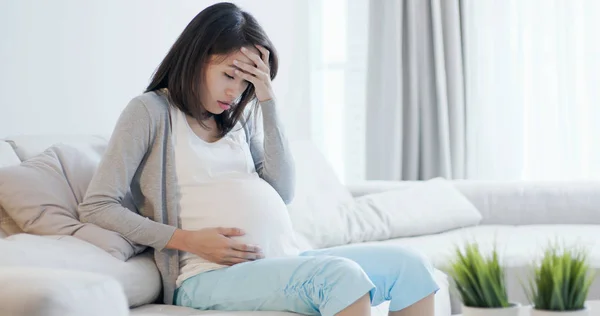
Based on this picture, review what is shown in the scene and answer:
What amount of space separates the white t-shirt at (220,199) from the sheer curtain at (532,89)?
2597 mm

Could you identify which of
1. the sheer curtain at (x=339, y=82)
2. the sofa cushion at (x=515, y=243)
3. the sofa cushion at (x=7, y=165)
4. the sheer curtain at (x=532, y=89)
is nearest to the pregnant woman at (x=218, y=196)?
the sofa cushion at (x=7, y=165)

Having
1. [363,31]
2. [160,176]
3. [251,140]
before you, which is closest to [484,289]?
[160,176]

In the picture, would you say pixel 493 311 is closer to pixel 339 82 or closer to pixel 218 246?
pixel 218 246

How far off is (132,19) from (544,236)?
5.11 ft

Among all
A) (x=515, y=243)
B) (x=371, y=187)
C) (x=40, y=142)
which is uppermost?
(x=40, y=142)

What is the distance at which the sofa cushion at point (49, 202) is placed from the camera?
179cm

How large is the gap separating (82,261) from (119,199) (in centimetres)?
22

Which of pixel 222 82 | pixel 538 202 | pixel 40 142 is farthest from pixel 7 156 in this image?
pixel 538 202

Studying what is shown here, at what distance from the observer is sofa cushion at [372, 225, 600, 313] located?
2.48 meters

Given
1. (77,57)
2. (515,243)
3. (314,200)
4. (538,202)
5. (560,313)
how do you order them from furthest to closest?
(538,202), (314,200), (515,243), (77,57), (560,313)

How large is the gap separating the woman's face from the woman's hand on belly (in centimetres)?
32

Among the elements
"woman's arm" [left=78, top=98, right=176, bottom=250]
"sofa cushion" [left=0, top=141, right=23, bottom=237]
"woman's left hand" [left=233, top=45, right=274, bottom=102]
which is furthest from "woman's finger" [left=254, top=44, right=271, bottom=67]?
"sofa cushion" [left=0, top=141, right=23, bottom=237]

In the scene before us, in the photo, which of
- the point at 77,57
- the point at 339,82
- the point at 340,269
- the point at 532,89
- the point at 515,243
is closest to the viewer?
the point at 340,269

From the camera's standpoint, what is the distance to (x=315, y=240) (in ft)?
9.12
